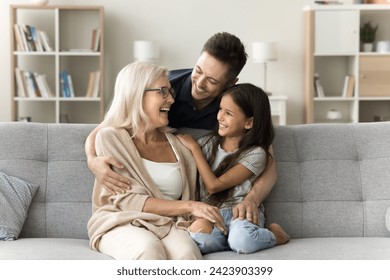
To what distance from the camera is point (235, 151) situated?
304 centimetres

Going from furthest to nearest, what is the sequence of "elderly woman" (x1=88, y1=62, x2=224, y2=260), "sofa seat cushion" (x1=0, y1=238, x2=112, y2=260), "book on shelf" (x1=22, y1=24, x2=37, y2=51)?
"book on shelf" (x1=22, y1=24, x2=37, y2=51), "elderly woman" (x1=88, y1=62, x2=224, y2=260), "sofa seat cushion" (x1=0, y1=238, x2=112, y2=260)

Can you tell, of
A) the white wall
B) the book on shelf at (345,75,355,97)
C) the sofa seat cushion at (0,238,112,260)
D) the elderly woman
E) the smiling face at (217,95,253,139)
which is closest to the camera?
the sofa seat cushion at (0,238,112,260)

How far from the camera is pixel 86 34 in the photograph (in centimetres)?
753

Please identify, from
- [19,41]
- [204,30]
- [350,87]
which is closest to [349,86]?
[350,87]

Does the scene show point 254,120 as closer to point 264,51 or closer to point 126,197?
point 126,197

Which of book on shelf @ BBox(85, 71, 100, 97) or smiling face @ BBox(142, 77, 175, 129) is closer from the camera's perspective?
smiling face @ BBox(142, 77, 175, 129)

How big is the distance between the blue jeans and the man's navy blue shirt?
564 millimetres

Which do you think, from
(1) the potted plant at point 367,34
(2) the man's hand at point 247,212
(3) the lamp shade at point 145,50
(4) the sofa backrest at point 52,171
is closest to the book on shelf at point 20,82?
(3) the lamp shade at point 145,50

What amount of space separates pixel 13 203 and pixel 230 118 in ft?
2.99

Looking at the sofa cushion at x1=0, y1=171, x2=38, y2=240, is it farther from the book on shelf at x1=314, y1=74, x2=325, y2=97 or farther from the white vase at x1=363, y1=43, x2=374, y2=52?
Result: the white vase at x1=363, y1=43, x2=374, y2=52

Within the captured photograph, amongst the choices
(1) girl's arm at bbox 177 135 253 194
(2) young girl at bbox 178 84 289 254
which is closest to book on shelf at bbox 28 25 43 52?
(2) young girl at bbox 178 84 289 254

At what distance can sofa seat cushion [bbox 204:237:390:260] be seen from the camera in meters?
2.67

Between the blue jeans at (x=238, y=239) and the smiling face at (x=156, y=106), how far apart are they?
46cm
